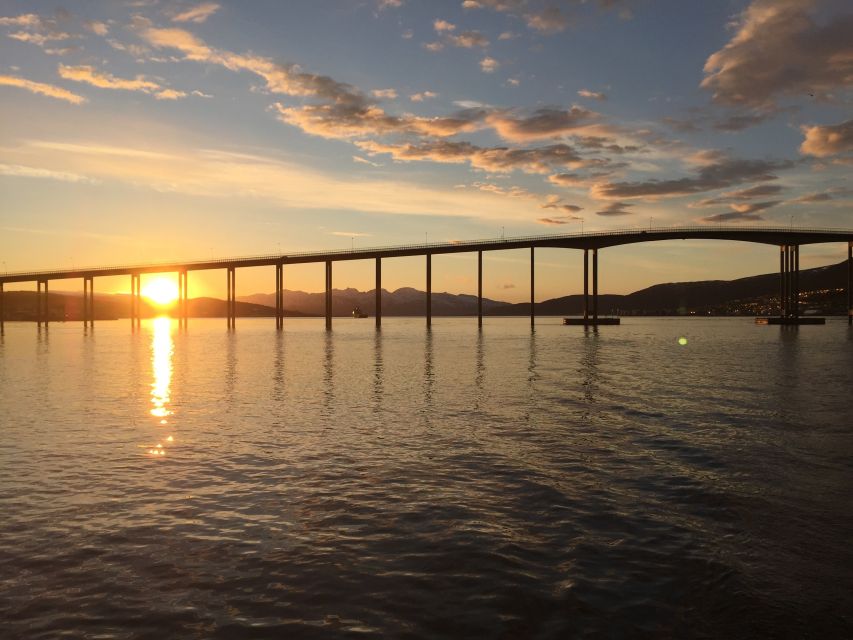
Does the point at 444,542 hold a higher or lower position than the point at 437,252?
lower

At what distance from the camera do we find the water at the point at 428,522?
7.63m

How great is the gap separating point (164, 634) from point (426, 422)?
601 inches

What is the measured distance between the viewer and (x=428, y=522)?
36.3 ft

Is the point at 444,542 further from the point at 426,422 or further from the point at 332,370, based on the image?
the point at 332,370

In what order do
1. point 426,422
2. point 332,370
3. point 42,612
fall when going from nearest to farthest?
point 42,612, point 426,422, point 332,370

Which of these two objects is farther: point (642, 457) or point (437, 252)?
point (437, 252)

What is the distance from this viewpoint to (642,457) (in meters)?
16.3

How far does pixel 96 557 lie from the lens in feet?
31.0

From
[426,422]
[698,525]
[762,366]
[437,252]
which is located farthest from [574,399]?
[437,252]

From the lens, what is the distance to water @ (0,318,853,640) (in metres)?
7.63

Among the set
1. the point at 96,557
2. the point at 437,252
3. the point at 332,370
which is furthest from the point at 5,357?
the point at 437,252

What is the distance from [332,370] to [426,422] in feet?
76.7

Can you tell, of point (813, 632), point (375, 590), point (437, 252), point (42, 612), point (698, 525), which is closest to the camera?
point (813, 632)

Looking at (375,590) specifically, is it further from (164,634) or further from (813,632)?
(813,632)
